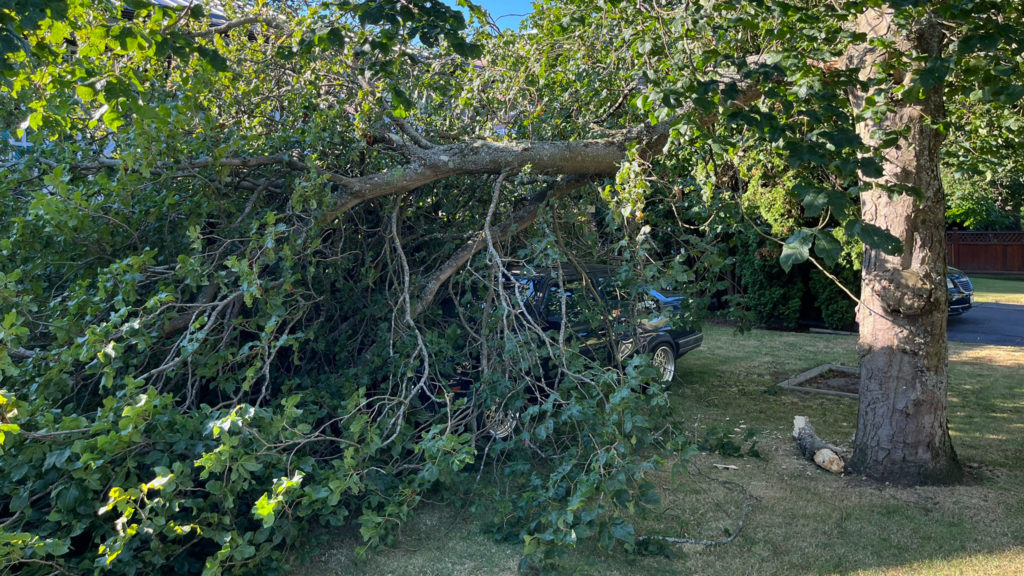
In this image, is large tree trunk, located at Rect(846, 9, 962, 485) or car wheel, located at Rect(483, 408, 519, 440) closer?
car wheel, located at Rect(483, 408, 519, 440)

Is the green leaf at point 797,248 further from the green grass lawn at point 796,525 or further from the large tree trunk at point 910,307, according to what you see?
the large tree trunk at point 910,307

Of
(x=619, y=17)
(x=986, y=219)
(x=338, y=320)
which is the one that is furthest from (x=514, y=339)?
(x=986, y=219)

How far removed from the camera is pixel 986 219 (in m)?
28.2

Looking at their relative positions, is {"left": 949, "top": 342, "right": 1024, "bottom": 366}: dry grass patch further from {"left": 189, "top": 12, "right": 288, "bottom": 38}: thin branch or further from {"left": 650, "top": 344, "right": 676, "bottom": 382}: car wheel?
{"left": 189, "top": 12, "right": 288, "bottom": 38}: thin branch

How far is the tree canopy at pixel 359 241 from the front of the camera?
3.37 metres

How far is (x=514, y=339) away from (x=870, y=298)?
2733 mm

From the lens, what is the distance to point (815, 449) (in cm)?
577

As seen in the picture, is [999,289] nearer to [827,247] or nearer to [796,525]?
[796,525]

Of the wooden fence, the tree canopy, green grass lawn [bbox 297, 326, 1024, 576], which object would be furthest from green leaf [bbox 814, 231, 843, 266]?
the wooden fence

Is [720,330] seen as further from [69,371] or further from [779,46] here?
[69,371]

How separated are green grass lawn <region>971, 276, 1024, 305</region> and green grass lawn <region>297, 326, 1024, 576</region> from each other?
14.6 meters

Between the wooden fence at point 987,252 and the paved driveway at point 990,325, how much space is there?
13.1 m

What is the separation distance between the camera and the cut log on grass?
5414 millimetres

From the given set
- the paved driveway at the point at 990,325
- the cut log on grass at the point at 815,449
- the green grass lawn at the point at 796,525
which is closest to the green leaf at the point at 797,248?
the green grass lawn at the point at 796,525
